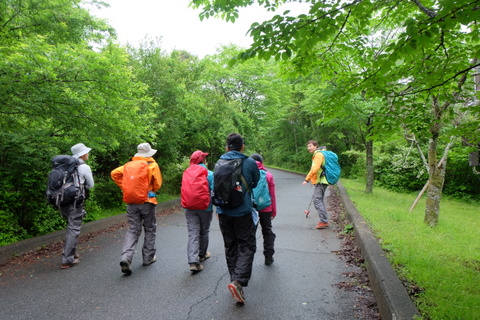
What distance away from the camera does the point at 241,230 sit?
142 inches

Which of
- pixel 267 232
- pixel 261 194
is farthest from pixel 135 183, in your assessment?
pixel 267 232

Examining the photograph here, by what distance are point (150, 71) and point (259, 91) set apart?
39.5ft

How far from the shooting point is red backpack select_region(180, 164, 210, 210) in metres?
4.45

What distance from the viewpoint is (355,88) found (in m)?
3.93

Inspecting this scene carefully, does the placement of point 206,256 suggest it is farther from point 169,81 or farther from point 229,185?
point 169,81

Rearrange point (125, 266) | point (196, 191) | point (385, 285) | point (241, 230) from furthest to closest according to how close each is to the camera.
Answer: point (196, 191), point (125, 266), point (241, 230), point (385, 285)

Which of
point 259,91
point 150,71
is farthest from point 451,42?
point 259,91

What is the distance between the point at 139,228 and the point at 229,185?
6.68ft

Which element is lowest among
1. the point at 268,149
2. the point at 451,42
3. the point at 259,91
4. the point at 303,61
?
the point at 268,149

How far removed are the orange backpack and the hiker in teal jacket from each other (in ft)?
4.82

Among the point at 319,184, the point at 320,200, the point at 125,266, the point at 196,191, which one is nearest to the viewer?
the point at 125,266

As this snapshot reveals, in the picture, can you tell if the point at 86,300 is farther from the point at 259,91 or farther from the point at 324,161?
the point at 259,91

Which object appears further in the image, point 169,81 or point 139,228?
point 169,81

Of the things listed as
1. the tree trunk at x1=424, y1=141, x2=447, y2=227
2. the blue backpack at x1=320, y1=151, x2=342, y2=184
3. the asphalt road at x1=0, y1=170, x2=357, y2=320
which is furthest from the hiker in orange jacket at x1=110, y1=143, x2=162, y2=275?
the tree trunk at x1=424, y1=141, x2=447, y2=227
